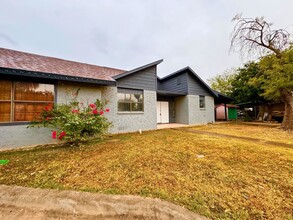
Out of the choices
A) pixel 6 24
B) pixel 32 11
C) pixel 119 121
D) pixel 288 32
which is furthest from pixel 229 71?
pixel 6 24

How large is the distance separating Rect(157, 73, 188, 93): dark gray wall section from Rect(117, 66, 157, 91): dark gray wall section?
3.66m

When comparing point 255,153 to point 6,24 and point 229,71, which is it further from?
point 229,71

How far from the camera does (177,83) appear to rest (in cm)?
1284

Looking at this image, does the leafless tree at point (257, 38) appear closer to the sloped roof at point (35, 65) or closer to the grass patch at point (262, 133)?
the grass patch at point (262, 133)

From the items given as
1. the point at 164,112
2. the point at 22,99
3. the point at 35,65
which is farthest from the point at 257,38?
the point at 22,99

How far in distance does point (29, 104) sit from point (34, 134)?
126 cm

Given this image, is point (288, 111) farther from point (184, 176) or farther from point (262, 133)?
point (184, 176)

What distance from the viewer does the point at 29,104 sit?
5.52 m

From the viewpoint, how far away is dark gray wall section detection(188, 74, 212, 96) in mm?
12125

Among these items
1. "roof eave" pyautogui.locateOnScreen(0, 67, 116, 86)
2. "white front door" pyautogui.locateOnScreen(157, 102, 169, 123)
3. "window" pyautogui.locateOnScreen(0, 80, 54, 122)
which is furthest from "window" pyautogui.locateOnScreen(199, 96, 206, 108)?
"window" pyautogui.locateOnScreen(0, 80, 54, 122)

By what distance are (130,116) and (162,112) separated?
16.7ft

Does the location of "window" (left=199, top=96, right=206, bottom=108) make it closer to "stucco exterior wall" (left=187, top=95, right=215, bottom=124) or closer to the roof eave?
"stucco exterior wall" (left=187, top=95, right=215, bottom=124)

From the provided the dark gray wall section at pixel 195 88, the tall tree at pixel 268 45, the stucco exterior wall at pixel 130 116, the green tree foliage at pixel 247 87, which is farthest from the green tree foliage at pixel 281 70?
the stucco exterior wall at pixel 130 116

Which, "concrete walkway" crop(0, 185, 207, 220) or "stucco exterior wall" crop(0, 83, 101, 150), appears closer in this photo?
"concrete walkway" crop(0, 185, 207, 220)
